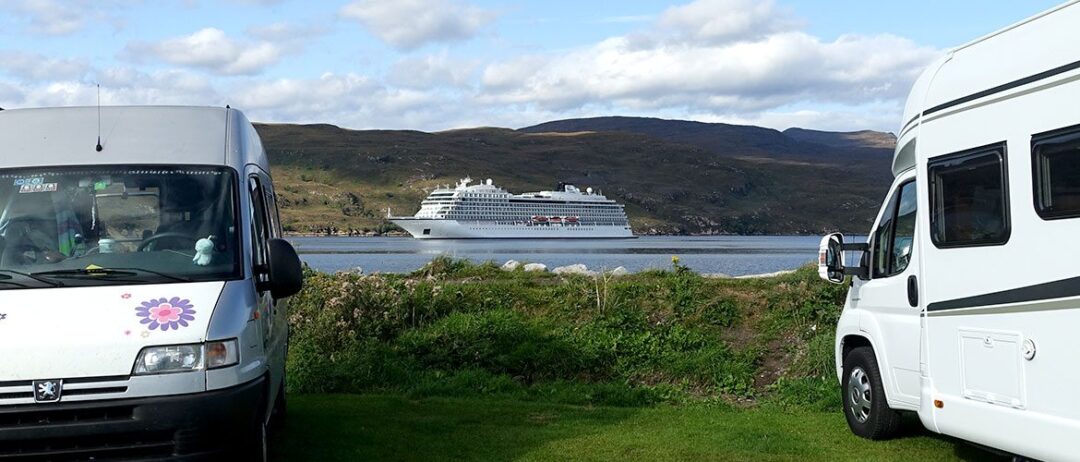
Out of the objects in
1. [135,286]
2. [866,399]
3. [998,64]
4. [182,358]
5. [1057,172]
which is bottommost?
[866,399]

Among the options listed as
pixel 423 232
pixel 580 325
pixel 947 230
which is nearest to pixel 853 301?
pixel 947 230

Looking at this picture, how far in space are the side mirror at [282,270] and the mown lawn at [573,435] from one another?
199cm

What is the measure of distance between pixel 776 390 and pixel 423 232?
94.1 meters

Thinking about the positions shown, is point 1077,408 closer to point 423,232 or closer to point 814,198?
point 423,232

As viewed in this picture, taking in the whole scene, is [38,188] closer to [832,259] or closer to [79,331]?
[79,331]

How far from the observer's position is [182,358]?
5.95 meters

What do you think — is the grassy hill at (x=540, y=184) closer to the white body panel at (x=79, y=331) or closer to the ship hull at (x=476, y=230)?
the ship hull at (x=476, y=230)

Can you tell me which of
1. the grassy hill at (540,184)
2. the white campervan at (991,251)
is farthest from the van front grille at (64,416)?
the grassy hill at (540,184)

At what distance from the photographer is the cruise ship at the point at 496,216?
10325 centimetres

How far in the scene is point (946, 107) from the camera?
24.5ft

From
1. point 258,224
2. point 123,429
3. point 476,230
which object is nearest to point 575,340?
point 258,224

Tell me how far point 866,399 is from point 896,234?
1.53m

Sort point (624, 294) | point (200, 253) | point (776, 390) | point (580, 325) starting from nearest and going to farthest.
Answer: point (200, 253) → point (776, 390) → point (580, 325) → point (624, 294)

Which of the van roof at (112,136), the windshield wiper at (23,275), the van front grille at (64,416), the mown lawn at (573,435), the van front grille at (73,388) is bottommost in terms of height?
the mown lawn at (573,435)
